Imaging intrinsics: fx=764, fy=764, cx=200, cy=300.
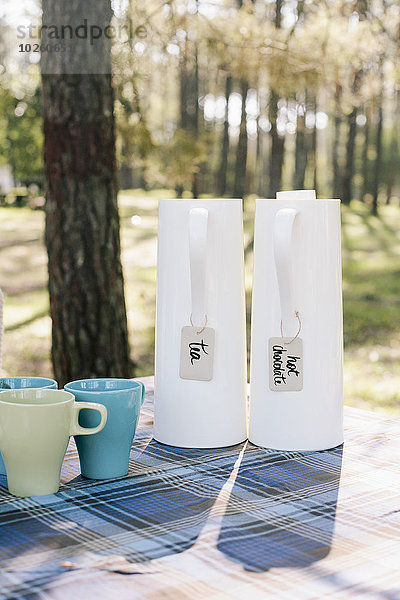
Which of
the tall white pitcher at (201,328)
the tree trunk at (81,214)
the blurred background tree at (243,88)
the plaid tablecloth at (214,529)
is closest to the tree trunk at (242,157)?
the blurred background tree at (243,88)

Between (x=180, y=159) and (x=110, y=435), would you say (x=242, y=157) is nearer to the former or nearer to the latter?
(x=180, y=159)

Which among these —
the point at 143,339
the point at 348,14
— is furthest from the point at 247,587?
the point at 143,339

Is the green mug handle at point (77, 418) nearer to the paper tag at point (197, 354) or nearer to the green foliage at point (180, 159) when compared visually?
the paper tag at point (197, 354)

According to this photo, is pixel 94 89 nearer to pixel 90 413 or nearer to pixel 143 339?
pixel 90 413

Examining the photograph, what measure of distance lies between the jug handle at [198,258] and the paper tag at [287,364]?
98 mm

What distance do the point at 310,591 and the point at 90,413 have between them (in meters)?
0.32

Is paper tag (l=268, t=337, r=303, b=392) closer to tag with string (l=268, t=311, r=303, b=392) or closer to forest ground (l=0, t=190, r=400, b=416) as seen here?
tag with string (l=268, t=311, r=303, b=392)

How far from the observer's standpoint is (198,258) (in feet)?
2.92

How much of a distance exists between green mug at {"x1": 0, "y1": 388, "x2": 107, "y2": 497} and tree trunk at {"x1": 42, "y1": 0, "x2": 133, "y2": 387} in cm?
149

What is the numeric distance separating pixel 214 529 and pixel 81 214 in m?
1.67

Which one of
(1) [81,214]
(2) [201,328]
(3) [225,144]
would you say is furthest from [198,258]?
(3) [225,144]

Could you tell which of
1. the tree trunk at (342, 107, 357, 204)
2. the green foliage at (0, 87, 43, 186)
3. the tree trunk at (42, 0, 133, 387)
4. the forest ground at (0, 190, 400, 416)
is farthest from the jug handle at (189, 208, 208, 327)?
the tree trunk at (342, 107, 357, 204)

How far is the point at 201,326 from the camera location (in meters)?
0.93

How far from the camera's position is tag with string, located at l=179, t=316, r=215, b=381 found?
924 millimetres
